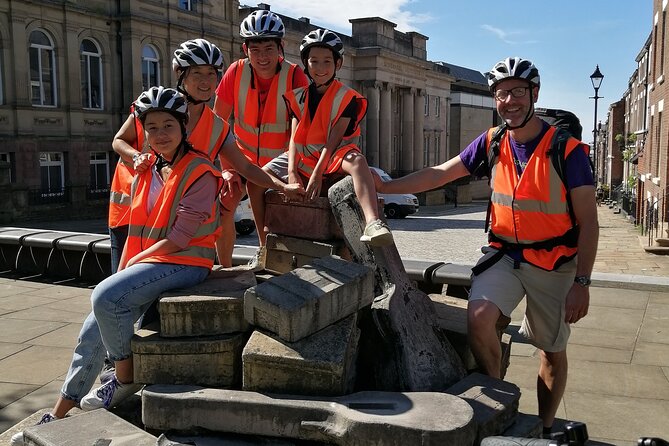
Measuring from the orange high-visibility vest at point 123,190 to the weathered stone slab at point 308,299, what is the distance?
1.51 m

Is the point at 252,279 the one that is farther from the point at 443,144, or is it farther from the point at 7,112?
the point at 443,144

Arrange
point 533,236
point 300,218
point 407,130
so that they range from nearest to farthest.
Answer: point 533,236 → point 300,218 → point 407,130

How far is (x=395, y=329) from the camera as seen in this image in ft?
13.7

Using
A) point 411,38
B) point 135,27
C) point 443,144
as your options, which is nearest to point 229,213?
point 135,27

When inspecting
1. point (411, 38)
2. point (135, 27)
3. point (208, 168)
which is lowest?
point (208, 168)

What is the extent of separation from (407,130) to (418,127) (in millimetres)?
1756

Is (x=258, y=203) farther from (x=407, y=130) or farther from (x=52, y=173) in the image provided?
(x=407, y=130)

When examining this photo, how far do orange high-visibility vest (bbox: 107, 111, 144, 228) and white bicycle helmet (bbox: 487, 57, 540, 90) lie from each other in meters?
2.54

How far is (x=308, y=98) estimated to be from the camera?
5.11m

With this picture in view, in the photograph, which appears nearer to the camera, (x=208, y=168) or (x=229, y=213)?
(x=208, y=168)

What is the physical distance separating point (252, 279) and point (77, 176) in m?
26.0

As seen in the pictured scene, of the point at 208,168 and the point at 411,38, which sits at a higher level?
the point at 411,38

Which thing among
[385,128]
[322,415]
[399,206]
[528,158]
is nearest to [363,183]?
[528,158]

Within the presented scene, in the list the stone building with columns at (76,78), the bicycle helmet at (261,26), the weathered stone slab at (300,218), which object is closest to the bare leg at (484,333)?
the weathered stone slab at (300,218)
